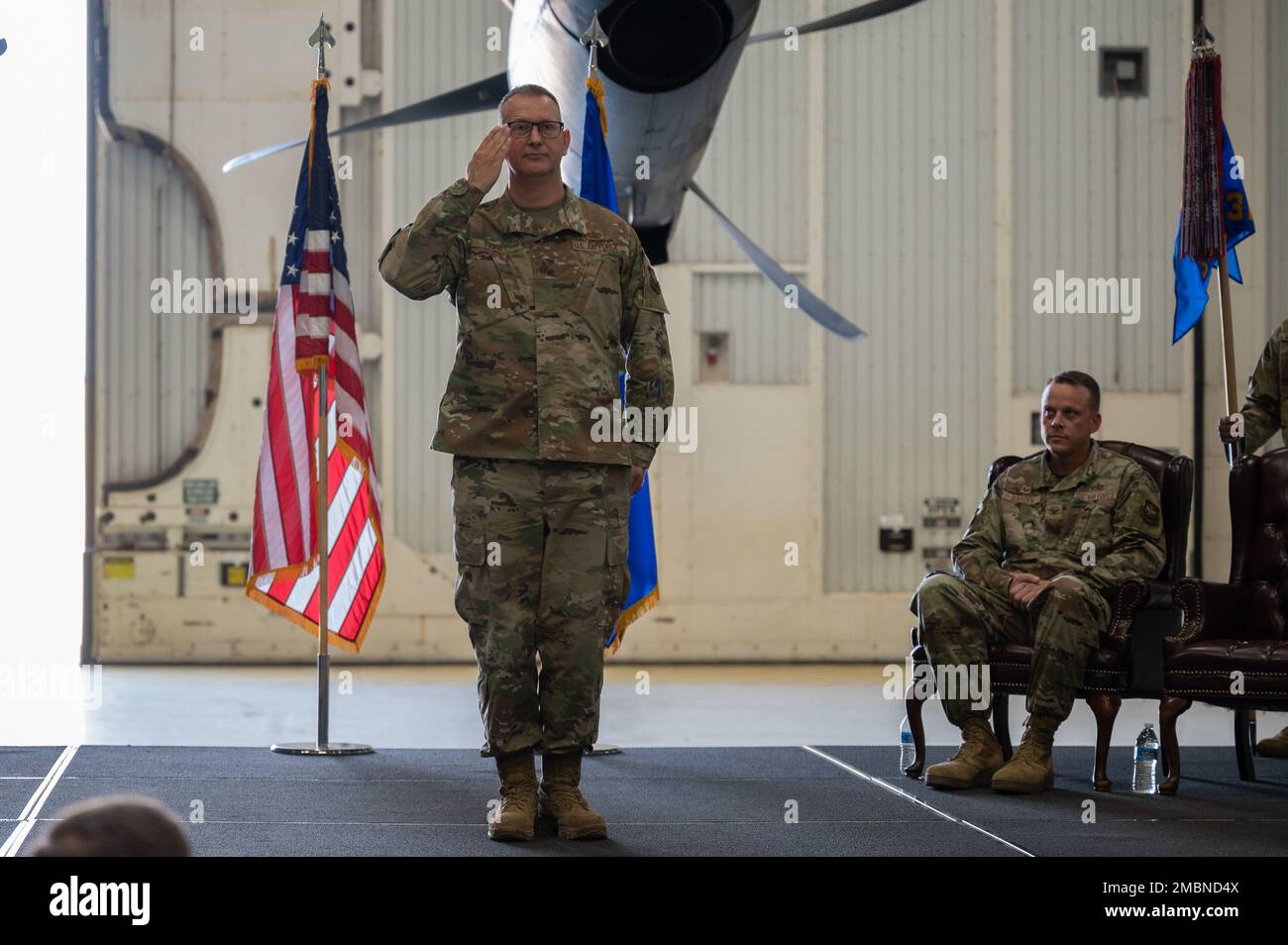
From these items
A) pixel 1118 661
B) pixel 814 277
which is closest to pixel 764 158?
pixel 814 277

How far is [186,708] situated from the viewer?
6.52 m

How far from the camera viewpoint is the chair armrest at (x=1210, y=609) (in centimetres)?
386

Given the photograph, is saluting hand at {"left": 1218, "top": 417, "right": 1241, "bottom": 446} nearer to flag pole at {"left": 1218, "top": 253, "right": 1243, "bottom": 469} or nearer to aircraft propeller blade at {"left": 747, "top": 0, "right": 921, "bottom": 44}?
flag pole at {"left": 1218, "top": 253, "right": 1243, "bottom": 469}

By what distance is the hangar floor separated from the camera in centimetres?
296

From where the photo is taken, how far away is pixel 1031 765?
3.68 meters

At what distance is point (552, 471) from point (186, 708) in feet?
13.6

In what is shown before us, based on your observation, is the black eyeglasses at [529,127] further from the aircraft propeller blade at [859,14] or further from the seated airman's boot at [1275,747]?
the seated airman's boot at [1275,747]

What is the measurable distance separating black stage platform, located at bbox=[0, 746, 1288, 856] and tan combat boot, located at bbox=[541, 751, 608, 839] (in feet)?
0.17

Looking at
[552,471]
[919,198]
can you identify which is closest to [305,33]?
[919,198]

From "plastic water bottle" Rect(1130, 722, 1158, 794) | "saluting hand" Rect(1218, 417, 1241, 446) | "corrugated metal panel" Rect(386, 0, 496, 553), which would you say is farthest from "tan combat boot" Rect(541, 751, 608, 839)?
"corrugated metal panel" Rect(386, 0, 496, 553)

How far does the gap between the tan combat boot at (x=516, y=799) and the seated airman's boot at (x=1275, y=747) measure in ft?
8.89

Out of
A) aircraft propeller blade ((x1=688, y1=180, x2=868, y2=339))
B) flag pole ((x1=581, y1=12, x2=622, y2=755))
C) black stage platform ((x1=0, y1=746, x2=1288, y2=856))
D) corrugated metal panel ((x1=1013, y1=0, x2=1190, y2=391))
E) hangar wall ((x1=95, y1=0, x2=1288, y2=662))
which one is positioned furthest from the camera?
corrugated metal panel ((x1=1013, y1=0, x2=1190, y2=391))

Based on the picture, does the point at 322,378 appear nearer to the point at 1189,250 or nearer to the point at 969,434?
the point at 1189,250

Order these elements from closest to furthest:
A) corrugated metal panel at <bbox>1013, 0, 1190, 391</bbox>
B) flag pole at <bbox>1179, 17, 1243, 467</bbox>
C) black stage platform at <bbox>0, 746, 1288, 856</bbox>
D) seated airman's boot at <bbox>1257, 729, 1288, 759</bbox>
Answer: black stage platform at <bbox>0, 746, 1288, 856</bbox> < seated airman's boot at <bbox>1257, 729, 1288, 759</bbox> < flag pole at <bbox>1179, 17, 1243, 467</bbox> < corrugated metal panel at <bbox>1013, 0, 1190, 391</bbox>
